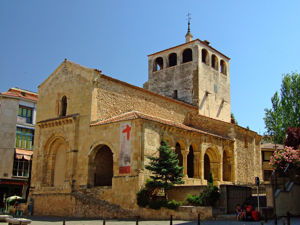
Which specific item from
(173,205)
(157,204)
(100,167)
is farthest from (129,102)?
(173,205)

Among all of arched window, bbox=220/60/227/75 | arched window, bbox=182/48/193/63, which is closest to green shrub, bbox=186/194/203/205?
arched window, bbox=182/48/193/63

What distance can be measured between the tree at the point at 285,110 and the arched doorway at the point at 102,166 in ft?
70.3

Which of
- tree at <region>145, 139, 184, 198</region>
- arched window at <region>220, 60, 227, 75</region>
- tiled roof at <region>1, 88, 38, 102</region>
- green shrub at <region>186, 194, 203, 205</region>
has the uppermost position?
arched window at <region>220, 60, 227, 75</region>

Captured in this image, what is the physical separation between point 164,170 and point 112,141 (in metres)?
4.14

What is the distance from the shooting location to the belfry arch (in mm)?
21719

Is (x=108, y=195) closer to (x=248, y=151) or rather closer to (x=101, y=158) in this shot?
(x=101, y=158)

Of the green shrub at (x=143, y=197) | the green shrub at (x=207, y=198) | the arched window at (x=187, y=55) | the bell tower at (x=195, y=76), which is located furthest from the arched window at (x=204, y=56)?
the green shrub at (x=143, y=197)

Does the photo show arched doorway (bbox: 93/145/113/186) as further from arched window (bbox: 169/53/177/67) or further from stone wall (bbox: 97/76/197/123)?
arched window (bbox: 169/53/177/67)

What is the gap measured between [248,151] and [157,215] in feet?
45.7

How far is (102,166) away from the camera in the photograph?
2275 centimetres

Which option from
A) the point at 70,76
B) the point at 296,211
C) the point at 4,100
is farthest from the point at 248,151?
the point at 4,100

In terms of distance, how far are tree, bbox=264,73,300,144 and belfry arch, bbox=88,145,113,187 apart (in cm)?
2143

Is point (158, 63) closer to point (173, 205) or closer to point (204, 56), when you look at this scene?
point (204, 56)

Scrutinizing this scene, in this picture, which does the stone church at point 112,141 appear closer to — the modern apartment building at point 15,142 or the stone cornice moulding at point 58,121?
the stone cornice moulding at point 58,121
